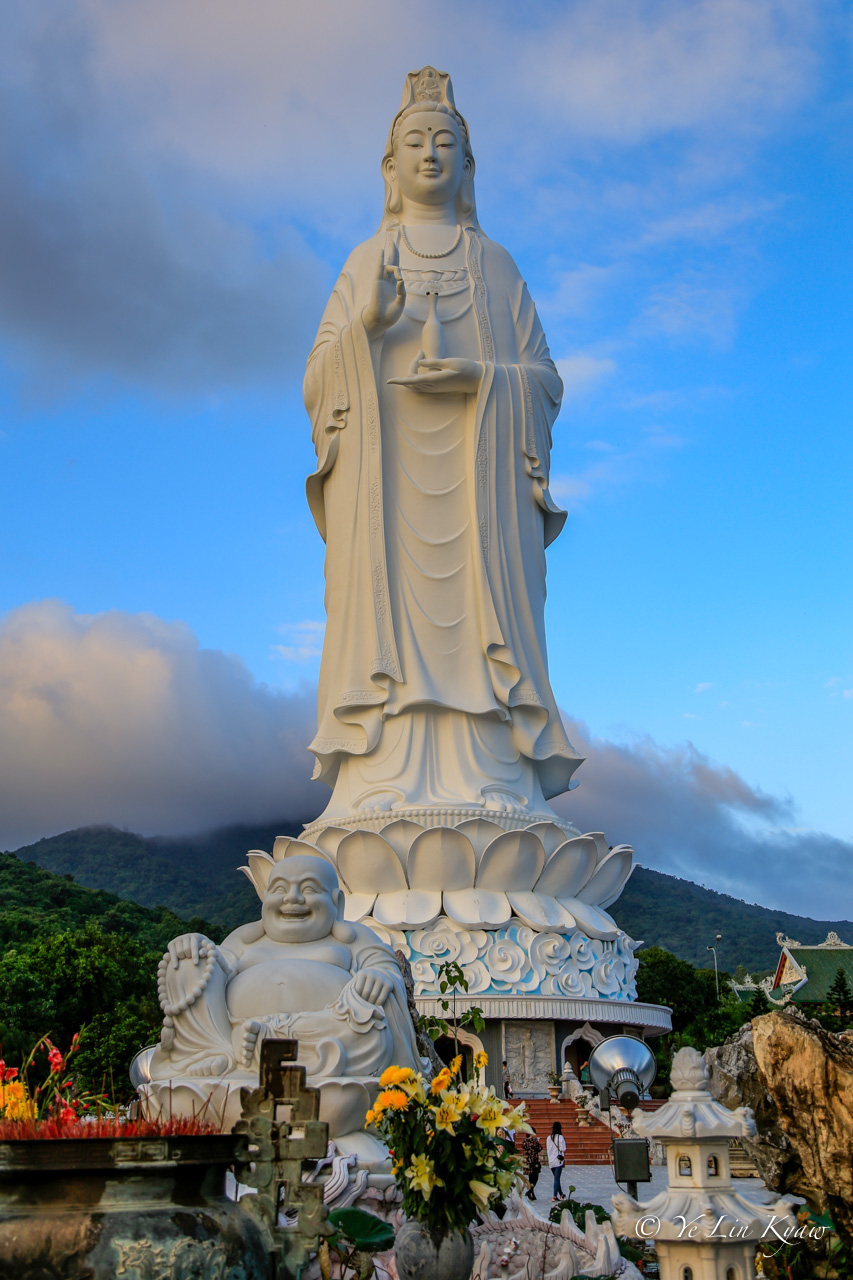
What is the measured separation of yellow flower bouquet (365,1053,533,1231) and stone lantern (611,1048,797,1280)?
41 cm

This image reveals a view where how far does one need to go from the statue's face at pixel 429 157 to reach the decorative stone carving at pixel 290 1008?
11.3 m

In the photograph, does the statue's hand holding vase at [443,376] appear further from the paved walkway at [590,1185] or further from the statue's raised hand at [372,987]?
the statue's raised hand at [372,987]

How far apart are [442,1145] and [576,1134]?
829 centimetres

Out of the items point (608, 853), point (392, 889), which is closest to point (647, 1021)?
point (608, 853)

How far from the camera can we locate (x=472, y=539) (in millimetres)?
13641

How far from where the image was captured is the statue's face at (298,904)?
5.11m

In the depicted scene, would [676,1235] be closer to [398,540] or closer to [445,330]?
[398,540]

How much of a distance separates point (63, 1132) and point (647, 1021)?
450 inches

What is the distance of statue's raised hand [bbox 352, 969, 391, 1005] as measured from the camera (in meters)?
4.61

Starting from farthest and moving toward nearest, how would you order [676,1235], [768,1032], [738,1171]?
[738,1171] → [768,1032] → [676,1235]

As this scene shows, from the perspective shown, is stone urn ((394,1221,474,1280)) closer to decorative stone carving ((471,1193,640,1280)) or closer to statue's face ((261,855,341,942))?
decorative stone carving ((471,1193,640,1280))

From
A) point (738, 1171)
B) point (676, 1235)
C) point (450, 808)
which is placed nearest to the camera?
point (676, 1235)

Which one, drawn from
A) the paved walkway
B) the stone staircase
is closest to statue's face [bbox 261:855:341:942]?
the paved walkway

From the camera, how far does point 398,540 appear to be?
45.0 feet
